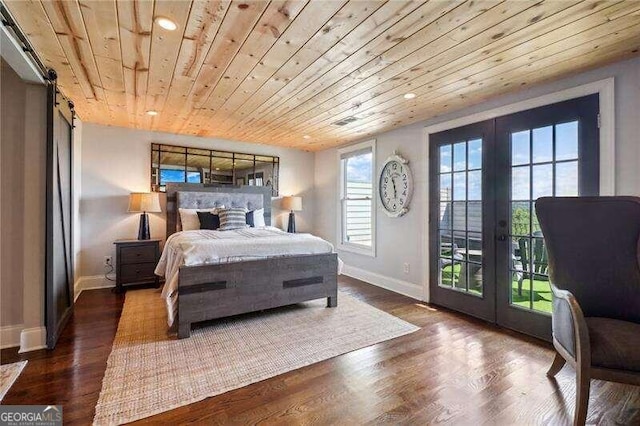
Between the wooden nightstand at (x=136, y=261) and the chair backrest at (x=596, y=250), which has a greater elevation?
the chair backrest at (x=596, y=250)

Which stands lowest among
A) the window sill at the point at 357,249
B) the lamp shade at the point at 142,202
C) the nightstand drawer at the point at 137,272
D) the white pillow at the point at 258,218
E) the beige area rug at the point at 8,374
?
the beige area rug at the point at 8,374

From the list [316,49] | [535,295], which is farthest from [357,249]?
[316,49]

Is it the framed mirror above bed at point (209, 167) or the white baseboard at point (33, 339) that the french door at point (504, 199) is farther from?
the white baseboard at point (33, 339)

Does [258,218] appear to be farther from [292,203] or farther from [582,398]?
[582,398]

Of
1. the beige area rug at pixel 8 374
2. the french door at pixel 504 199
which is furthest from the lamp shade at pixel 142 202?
the french door at pixel 504 199

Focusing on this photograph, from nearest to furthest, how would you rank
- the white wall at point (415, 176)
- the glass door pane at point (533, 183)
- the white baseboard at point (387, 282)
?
the white wall at point (415, 176)
the glass door pane at point (533, 183)
the white baseboard at point (387, 282)

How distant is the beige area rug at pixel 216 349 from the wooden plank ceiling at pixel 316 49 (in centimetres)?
229

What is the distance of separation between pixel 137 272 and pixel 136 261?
0.15 m

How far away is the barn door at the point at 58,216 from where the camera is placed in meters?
2.42

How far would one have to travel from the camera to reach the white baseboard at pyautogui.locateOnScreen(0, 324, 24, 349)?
7.77 feet

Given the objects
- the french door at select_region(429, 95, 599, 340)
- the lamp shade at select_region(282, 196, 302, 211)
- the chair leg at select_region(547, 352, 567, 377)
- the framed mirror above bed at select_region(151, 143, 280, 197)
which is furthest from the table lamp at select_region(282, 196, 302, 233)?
the chair leg at select_region(547, 352, 567, 377)

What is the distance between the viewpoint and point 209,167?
16.4 feet

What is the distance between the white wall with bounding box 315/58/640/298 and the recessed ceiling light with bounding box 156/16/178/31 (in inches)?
117

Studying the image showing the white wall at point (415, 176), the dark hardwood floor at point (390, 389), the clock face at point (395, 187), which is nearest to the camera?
the dark hardwood floor at point (390, 389)
